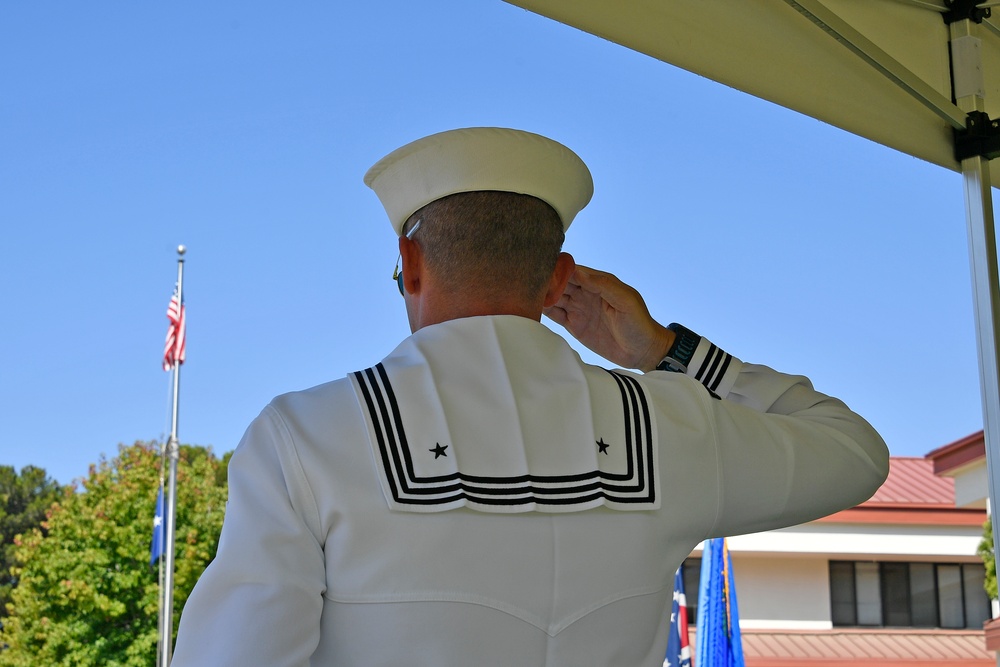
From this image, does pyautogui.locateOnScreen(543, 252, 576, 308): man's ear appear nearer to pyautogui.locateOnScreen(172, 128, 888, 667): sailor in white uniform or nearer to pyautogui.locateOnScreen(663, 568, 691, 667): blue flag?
pyautogui.locateOnScreen(172, 128, 888, 667): sailor in white uniform

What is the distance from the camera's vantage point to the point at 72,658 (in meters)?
25.6

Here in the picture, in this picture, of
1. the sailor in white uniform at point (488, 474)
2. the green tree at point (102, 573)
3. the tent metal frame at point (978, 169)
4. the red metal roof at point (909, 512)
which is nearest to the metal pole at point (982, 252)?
the tent metal frame at point (978, 169)

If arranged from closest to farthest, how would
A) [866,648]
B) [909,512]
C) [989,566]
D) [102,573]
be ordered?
[989,566] → [866,648] → [909,512] → [102,573]

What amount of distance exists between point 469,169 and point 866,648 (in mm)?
16929

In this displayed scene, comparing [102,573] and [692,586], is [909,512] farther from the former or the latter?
[102,573]

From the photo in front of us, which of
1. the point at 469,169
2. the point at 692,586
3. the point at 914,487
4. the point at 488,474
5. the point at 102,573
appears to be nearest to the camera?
the point at 488,474

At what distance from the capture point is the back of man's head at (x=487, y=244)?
1209mm

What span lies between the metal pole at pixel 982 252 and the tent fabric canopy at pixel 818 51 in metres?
0.03

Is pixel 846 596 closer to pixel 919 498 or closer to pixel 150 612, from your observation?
pixel 919 498

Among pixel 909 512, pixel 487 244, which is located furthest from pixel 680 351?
Result: pixel 909 512

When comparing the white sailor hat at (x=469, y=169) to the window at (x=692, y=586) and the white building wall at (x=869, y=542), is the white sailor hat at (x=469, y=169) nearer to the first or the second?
the window at (x=692, y=586)

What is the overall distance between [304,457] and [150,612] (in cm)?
2810

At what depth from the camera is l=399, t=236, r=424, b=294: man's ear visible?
1.23m

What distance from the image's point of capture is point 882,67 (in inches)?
109
